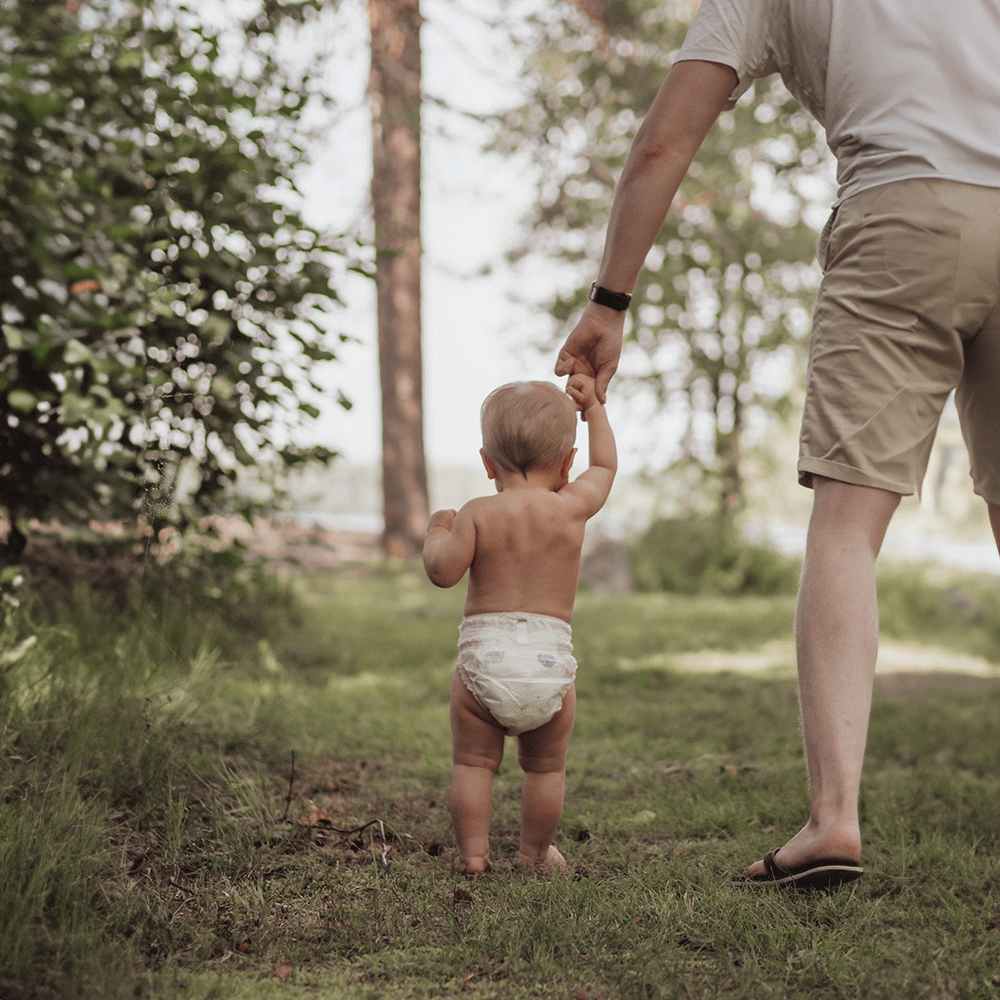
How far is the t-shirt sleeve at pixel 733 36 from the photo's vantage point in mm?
2264

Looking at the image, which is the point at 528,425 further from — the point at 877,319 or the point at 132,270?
the point at 132,270

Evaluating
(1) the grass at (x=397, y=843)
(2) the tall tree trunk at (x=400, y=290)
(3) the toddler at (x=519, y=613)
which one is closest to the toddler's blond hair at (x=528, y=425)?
(3) the toddler at (x=519, y=613)

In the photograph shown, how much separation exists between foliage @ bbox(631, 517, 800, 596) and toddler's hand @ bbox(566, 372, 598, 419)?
8402 mm

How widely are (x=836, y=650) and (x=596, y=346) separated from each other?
96cm

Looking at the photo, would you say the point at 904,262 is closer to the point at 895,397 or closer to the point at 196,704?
the point at 895,397

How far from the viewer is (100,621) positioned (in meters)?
3.65

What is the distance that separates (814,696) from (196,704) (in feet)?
6.21

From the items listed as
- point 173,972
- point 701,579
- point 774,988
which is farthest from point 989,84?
point 701,579

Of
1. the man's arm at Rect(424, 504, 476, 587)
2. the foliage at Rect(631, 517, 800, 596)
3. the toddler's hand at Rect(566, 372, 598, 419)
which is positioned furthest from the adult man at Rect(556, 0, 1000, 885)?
the foliage at Rect(631, 517, 800, 596)

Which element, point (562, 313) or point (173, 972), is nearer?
point (173, 972)

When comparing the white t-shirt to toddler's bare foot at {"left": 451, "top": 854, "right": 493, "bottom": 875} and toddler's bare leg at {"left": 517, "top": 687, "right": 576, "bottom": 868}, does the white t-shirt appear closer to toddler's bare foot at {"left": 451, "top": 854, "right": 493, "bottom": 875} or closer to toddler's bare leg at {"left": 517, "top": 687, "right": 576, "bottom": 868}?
toddler's bare leg at {"left": 517, "top": 687, "right": 576, "bottom": 868}

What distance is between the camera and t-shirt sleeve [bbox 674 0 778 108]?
2.26m

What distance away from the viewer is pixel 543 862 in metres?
2.23

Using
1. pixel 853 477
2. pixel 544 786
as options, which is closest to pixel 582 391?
pixel 853 477
